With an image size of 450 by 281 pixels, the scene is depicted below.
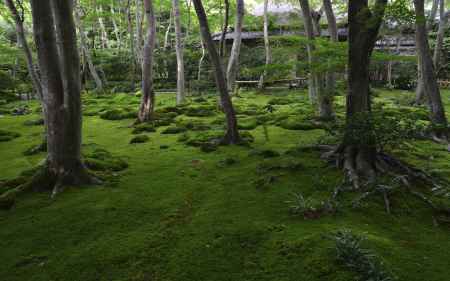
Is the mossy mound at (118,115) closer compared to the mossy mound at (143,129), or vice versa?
the mossy mound at (143,129)

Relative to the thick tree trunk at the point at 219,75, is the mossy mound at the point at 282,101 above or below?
below

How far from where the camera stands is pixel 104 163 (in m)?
7.76

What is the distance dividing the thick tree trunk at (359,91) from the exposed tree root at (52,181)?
187 inches

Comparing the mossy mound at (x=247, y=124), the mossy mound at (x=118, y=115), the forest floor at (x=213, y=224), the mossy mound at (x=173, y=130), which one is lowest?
the forest floor at (x=213, y=224)

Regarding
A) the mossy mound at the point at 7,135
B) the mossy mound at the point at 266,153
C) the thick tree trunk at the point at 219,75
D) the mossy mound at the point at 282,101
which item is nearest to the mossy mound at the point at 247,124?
the thick tree trunk at the point at 219,75

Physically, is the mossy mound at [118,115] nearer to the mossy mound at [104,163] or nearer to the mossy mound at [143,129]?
the mossy mound at [143,129]

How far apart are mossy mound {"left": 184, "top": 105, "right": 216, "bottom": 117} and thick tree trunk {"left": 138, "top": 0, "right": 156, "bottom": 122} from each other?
2.24 m

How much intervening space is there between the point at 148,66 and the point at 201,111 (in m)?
3.39

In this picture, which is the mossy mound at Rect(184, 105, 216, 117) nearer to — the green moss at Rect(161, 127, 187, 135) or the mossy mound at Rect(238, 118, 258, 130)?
the mossy mound at Rect(238, 118, 258, 130)

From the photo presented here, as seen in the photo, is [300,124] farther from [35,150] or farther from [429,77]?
[35,150]

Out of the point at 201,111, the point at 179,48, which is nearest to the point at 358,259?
the point at 201,111

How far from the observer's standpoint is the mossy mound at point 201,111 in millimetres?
15172

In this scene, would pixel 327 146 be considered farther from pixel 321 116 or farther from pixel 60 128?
pixel 60 128

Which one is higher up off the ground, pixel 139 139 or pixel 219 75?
pixel 219 75
